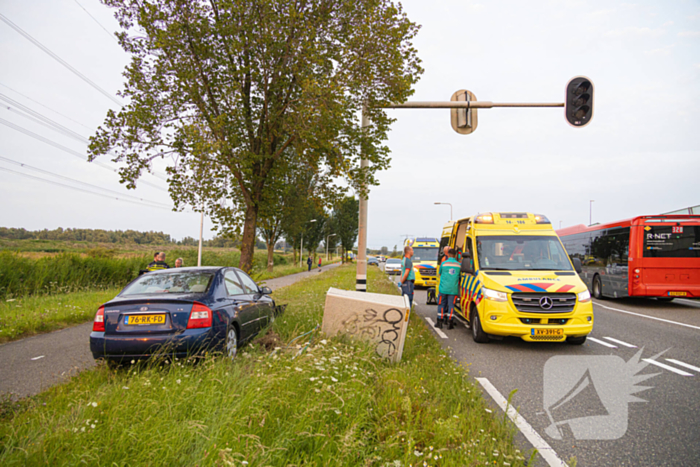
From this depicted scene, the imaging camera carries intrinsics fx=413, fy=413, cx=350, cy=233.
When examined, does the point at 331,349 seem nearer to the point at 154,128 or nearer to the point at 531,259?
the point at 531,259

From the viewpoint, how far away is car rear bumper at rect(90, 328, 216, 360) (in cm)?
492

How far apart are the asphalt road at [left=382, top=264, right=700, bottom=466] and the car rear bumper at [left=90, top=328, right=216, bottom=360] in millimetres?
3509

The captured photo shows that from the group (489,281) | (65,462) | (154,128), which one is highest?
(154,128)

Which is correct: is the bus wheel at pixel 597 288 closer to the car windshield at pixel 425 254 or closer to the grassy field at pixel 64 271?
the car windshield at pixel 425 254

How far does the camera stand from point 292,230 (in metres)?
41.5

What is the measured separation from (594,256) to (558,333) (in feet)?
42.5

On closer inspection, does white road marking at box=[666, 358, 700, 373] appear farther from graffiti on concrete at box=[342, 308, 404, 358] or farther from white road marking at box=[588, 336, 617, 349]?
graffiti on concrete at box=[342, 308, 404, 358]

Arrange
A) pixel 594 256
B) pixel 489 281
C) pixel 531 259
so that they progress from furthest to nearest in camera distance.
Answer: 1. pixel 594 256
2. pixel 531 259
3. pixel 489 281

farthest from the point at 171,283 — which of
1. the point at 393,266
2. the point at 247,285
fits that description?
the point at 393,266

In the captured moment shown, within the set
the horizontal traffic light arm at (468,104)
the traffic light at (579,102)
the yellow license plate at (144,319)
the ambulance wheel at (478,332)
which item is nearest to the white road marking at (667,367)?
the ambulance wheel at (478,332)

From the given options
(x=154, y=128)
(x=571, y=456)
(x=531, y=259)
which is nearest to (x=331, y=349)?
A: (x=571, y=456)

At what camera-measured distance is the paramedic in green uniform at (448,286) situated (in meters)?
9.16

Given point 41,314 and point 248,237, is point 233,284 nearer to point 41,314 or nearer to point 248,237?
point 41,314

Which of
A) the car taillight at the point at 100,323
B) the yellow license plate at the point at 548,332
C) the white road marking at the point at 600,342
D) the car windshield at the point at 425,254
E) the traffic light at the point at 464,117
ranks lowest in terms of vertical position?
the white road marking at the point at 600,342
